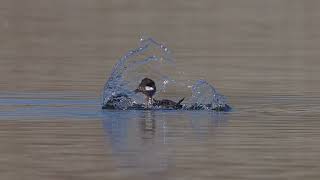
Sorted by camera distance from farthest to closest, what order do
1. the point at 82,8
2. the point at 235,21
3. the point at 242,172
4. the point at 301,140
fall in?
the point at 82,8 → the point at 235,21 → the point at 301,140 → the point at 242,172

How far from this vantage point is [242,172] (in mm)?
15375

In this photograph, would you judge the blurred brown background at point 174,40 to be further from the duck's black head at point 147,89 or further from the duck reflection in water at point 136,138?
the duck reflection in water at point 136,138

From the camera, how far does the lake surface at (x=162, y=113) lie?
51.8ft

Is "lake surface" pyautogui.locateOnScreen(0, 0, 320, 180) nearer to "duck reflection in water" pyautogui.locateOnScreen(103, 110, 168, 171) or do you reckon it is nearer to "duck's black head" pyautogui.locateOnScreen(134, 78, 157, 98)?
"duck reflection in water" pyautogui.locateOnScreen(103, 110, 168, 171)

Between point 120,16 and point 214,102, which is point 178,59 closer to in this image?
point 214,102

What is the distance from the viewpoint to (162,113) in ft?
67.1

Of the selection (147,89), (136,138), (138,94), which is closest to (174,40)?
(138,94)

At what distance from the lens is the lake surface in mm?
15773

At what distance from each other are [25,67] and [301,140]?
37.6 ft

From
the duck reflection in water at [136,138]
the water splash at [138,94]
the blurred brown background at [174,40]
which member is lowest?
the duck reflection in water at [136,138]

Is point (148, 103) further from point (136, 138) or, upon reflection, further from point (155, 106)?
point (136, 138)

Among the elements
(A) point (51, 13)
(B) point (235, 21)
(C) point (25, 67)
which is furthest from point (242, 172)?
(A) point (51, 13)

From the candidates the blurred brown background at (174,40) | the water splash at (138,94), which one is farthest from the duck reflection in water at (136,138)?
the blurred brown background at (174,40)

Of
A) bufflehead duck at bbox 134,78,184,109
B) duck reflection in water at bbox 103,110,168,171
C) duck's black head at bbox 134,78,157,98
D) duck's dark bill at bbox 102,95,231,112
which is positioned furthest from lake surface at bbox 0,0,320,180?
duck's black head at bbox 134,78,157,98
